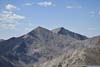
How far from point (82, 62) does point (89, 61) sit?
5120 mm

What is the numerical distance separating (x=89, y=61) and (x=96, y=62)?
5197 millimetres

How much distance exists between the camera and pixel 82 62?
654 ft

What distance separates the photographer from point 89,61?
200 m

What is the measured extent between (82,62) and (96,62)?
9932 millimetres

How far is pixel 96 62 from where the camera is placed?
197250mm
